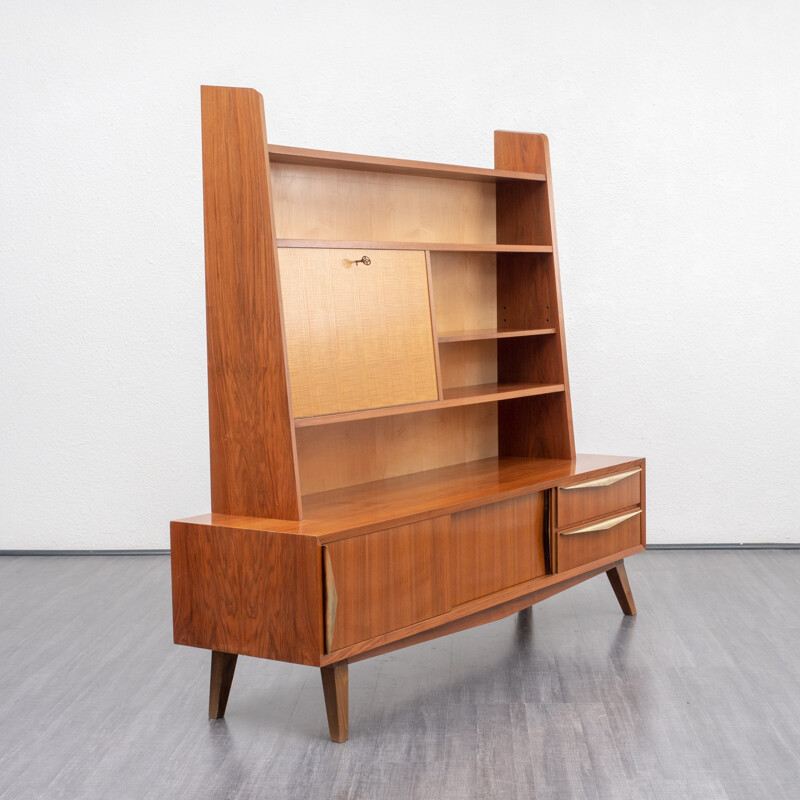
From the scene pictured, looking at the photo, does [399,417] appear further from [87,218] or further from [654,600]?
[87,218]

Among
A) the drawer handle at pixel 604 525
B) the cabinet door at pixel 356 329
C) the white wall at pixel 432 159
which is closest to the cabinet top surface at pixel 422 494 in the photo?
the drawer handle at pixel 604 525

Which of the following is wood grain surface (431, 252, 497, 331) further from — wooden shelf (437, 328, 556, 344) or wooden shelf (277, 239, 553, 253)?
wooden shelf (277, 239, 553, 253)

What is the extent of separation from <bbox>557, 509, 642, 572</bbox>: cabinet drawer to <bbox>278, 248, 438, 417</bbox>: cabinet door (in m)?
0.76

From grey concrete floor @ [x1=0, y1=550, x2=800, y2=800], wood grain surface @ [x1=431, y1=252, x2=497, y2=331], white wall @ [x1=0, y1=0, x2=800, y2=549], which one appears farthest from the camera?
white wall @ [x1=0, y1=0, x2=800, y2=549]

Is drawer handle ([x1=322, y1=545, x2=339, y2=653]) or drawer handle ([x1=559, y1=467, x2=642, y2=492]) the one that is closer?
drawer handle ([x1=322, y1=545, x2=339, y2=653])

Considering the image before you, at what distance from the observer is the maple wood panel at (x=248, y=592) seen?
9.16ft

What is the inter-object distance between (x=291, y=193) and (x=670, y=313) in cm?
274

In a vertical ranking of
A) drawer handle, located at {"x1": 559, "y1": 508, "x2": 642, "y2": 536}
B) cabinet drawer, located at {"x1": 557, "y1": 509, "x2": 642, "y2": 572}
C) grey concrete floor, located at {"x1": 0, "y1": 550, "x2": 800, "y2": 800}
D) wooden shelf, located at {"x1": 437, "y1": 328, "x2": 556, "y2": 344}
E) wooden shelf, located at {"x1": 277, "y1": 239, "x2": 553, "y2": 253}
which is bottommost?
grey concrete floor, located at {"x1": 0, "y1": 550, "x2": 800, "y2": 800}

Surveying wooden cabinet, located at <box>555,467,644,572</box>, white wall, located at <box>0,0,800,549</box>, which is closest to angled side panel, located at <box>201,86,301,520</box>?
wooden cabinet, located at <box>555,467,644,572</box>

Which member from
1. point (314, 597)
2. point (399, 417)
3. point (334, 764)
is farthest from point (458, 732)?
point (399, 417)

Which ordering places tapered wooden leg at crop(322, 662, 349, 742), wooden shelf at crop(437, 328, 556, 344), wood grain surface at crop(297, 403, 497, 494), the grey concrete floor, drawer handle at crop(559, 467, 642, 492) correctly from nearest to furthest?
the grey concrete floor
tapered wooden leg at crop(322, 662, 349, 742)
wood grain surface at crop(297, 403, 497, 494)
wooden shelf at crop(437, 328, 556, 344)
drawer handle at crop(559, 467, 642, 492)

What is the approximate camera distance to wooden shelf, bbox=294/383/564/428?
10.4 feet

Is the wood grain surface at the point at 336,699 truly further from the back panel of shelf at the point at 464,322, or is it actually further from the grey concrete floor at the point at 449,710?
the back panel of shelf at the point at 464,322

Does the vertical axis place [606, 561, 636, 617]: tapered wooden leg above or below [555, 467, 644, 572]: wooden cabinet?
below
